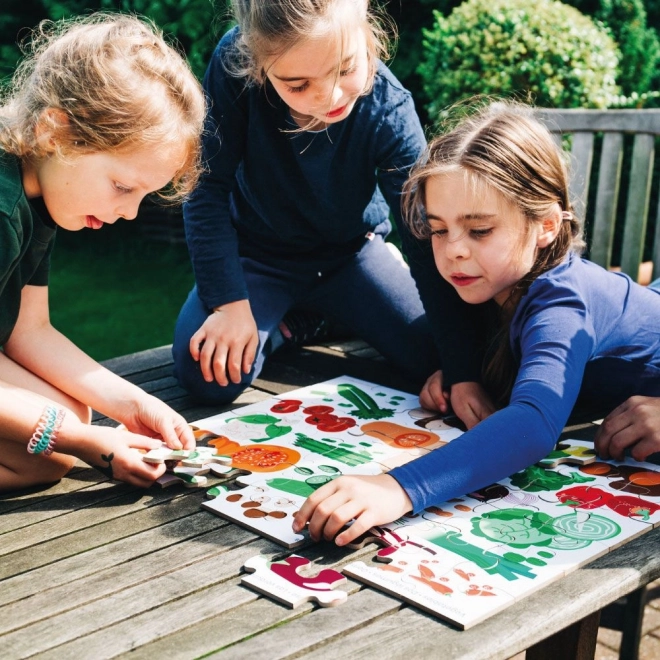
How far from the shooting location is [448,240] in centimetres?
235

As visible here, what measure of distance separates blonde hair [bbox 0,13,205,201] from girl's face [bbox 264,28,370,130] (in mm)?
288

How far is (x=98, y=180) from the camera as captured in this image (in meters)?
2.06

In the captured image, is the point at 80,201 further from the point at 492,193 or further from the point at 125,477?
the point at 492,193

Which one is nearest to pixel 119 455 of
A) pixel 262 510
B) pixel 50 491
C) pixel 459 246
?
pixel 50 491

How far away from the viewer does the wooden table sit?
1431 mm

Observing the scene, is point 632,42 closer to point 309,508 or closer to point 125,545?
point 309,508

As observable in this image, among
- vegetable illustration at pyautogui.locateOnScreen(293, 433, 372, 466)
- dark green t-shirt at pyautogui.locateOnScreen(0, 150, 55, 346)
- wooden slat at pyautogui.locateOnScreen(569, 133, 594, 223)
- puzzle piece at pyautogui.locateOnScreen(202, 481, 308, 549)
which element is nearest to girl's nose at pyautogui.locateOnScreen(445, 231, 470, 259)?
vegetable illustration at pyautogui.locateOnScreen(293, 433, 372, 466)

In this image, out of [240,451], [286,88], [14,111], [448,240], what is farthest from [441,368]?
[14,111]

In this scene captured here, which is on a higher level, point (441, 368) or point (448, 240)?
point (448, 240)

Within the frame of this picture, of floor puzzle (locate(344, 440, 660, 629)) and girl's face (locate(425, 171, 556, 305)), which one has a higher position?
girl's face (locate(425, 171, 556, 305))

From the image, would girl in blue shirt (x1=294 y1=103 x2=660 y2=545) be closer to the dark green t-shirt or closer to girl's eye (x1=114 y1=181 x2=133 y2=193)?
girl's eye (x1=114 y1=181 x2=133 y2=193)

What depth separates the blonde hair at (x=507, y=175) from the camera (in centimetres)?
232

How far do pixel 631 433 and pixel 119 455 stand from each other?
116 cm

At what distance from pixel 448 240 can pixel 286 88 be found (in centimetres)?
58
